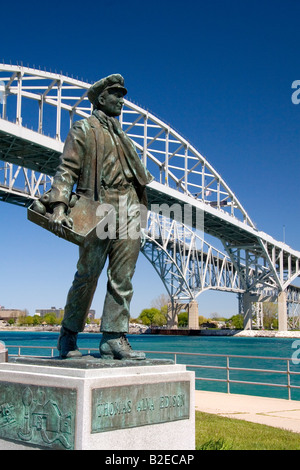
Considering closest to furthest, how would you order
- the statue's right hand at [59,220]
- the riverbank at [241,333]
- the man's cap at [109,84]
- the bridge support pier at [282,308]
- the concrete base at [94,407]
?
the concrete base at [94,407] → the statue's right hand at [59,220] → the man's cap at [109,84] → the bridge support pier at [282,308] → the riverbank at [241,333]

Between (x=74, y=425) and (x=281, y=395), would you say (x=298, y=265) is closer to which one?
(x=281, y=395)

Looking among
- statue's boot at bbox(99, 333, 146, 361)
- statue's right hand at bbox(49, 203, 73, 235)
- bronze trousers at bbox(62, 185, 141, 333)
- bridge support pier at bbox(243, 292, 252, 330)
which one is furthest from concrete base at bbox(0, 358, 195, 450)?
bridge support pier at bbox(243, 292, 252, 330)

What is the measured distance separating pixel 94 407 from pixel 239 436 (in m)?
2.44

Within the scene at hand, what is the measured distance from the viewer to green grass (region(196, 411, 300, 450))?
4.63 metres

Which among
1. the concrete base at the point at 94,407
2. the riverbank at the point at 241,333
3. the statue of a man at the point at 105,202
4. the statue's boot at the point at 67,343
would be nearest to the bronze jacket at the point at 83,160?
the statue of a man at the point at 105,202

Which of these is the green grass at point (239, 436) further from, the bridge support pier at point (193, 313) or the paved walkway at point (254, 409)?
the bridge support pier at point (193, 313)

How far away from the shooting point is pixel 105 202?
391 cm

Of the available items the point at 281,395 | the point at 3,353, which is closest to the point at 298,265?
the point at 281,395

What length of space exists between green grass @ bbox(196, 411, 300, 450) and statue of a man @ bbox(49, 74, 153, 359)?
1.31 meters

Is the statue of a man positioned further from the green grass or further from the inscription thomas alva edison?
the green grass

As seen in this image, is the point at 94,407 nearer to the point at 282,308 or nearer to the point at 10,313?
the point at 282,308

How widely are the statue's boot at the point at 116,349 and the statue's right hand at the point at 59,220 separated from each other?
0.77 m

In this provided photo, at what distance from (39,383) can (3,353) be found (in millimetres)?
3402

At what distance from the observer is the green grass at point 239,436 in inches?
182
